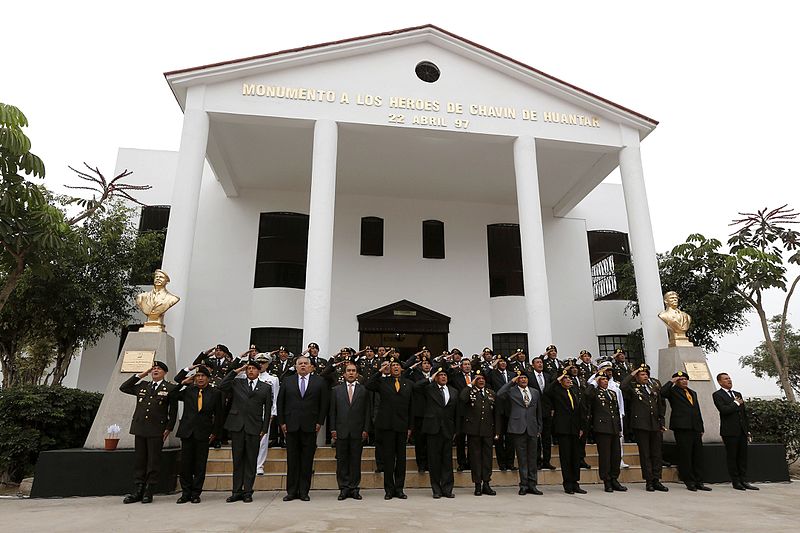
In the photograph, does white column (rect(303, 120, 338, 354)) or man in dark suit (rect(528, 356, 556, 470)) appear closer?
man in dark suit (rect(528, 356, 556, 470))

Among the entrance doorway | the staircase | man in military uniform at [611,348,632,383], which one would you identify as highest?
the entrance doorway

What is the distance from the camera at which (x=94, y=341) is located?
542 inches

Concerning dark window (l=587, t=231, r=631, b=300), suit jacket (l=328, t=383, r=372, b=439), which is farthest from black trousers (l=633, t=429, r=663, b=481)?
dark window (l=587, t=231, r=631, b=300)

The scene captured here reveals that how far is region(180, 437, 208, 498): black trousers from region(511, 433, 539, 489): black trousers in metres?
4.26

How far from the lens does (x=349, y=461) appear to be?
6.84 m

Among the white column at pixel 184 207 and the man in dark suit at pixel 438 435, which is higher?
the white column at pixel 184 207

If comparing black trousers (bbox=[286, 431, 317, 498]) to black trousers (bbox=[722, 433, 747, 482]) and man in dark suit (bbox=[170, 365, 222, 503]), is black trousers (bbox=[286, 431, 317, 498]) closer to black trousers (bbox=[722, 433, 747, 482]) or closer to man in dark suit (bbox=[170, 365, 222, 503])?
man in dark suit (bbox=[170, 365, 222, 503])

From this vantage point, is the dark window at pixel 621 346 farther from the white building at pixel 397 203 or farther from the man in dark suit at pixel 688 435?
Result: the man in dark suit at pixel 688 435

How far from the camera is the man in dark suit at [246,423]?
656 cm

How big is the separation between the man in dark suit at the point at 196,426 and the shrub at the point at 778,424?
9945mm

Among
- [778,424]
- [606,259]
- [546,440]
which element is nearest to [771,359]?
[606,259]

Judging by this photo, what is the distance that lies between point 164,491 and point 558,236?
1401 cm

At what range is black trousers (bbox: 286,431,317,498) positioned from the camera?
6.58m

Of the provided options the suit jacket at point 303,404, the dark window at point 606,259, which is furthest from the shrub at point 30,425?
the dark window at point 606,259
